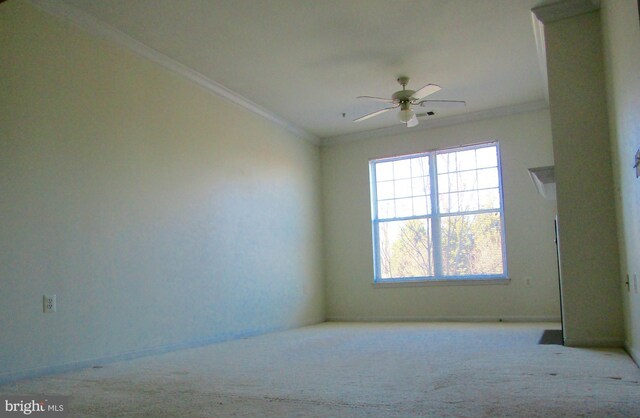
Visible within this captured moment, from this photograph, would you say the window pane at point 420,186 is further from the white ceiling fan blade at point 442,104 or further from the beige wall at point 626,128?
the beige wall at point 626,128

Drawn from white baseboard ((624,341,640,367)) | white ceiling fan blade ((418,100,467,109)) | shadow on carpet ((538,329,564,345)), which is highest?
white ceiling fan blade ((418,100,467,109))

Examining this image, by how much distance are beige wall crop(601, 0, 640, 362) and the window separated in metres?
3.19

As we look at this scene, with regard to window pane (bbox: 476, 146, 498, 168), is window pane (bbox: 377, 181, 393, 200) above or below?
below

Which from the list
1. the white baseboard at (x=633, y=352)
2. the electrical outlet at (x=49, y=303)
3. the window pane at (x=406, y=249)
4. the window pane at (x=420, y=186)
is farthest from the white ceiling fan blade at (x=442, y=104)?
the electrical outlet at (x=49, y=303)

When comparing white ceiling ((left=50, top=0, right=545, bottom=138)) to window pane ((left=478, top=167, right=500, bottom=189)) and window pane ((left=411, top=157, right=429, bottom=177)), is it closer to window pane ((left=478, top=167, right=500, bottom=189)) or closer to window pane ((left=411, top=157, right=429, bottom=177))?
window pane ((left=478, top=167, right=500, bottom=189))

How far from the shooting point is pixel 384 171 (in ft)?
26.0

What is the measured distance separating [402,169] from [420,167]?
0.28m

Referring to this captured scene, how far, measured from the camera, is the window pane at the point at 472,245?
23.0ft

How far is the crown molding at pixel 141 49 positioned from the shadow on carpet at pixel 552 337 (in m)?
4.13

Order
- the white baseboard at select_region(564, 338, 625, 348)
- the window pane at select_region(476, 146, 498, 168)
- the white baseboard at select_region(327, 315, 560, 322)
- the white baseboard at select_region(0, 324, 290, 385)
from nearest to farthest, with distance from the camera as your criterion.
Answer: the white baseboard at select_region(0, 324, 290, 385), the white baseboard at select_region(564, 338, 625, 348), the white baseboard at select_region(327, 315, 560, 322), the window pane at select_region(476, 146, 498, 168)

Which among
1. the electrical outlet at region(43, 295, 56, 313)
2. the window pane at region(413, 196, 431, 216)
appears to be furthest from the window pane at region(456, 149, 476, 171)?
the electrical outlet at region(43, 295, 56, 313)

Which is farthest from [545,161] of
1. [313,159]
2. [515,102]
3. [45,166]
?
[45,166]

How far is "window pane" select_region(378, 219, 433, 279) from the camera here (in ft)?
24.4

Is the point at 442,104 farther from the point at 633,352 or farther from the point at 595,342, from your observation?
the point at 633,352
